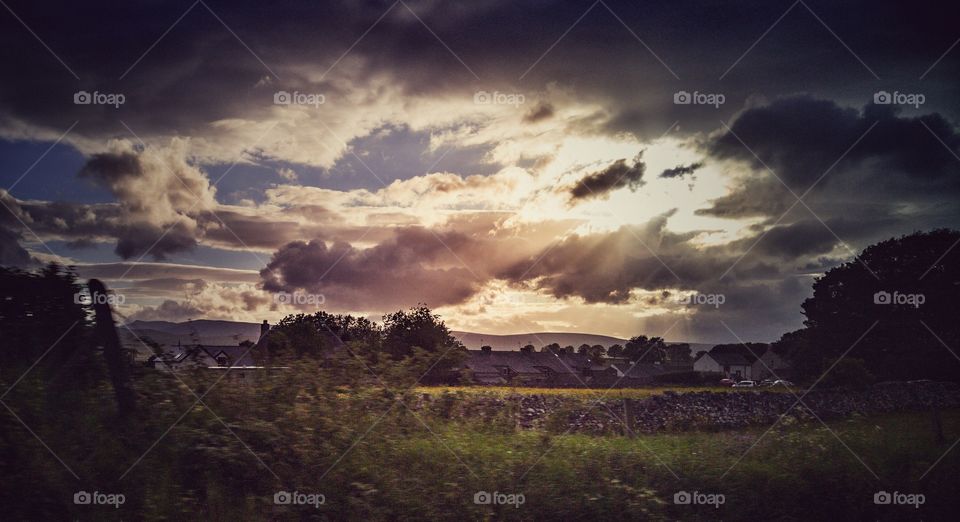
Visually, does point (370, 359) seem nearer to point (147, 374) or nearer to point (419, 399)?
point (419, 399)

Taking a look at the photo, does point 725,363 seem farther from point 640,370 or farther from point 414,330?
point 414,330

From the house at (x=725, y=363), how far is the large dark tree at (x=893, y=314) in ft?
170

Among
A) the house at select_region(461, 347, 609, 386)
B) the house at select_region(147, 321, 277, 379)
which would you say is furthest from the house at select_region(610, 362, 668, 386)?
the house at select_region(147, 321, 277, 379)

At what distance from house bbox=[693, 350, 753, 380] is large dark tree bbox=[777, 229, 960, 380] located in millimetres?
51705

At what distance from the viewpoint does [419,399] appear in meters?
6.86

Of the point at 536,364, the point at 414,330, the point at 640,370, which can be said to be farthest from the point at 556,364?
the point at 414,330

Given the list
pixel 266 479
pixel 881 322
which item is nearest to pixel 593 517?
pixel 266 479

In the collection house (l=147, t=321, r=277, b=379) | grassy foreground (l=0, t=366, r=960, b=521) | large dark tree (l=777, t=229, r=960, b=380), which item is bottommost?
grassy foreground (l=0, t=366, r=960, b=521)

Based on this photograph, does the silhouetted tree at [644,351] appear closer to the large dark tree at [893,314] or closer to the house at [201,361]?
the large dark tree at [893,314]

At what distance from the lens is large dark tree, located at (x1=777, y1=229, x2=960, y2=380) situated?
34.9 metres

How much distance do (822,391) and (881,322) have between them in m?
16.1

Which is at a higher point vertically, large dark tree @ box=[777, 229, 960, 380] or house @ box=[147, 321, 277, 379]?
large dark tree @ box=[777, 229, 960, 380]

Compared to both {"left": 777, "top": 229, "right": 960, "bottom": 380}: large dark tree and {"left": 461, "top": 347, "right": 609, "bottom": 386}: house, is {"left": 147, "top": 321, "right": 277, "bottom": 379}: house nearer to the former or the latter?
{"left": 777, "top": 229, "right": 960, "bottom": 380}: large dark tree

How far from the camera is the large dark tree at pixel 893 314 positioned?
34.9 m
